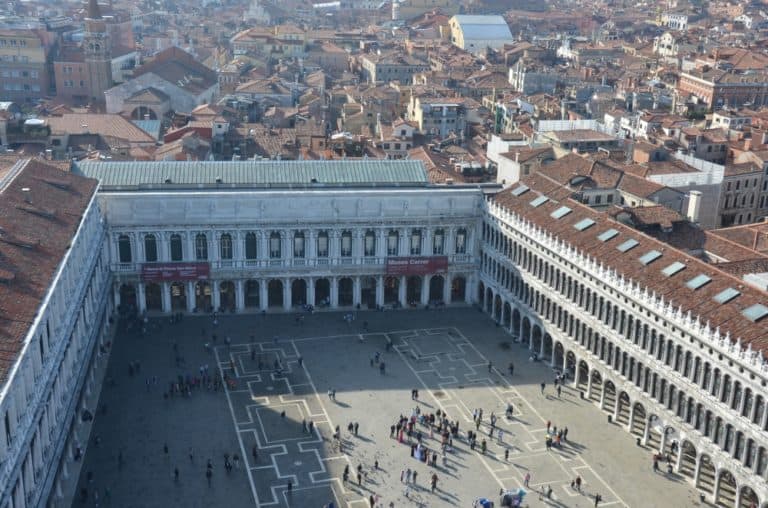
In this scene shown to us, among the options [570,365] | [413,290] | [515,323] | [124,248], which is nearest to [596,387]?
[570,365]

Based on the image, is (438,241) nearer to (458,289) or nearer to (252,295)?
(458,289)

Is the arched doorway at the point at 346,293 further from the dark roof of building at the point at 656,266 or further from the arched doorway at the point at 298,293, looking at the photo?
the dark roof of building at the point at 656,266

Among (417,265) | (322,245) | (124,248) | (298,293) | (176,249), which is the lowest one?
(298,293)

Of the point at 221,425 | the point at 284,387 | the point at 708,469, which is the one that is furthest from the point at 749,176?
the point at 221,425

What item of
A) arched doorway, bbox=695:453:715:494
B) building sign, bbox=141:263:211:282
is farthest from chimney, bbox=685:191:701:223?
building sign, bbox=141:263:211:282

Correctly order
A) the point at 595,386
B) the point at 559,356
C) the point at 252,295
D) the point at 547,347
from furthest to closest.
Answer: the point at 252,295
the point at 547,347
the point at 559,356
the point at 595,386

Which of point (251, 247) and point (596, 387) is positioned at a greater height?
point (251, 247)

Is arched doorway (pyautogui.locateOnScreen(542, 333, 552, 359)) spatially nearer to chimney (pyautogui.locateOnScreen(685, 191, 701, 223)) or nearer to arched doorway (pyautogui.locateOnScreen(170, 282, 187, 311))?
chimney (pyautogui.locateOnScreen(685, 191, 701, 223))

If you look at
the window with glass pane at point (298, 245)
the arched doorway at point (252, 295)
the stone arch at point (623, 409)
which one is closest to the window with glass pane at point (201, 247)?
the arched doorway at point (252, 295)
